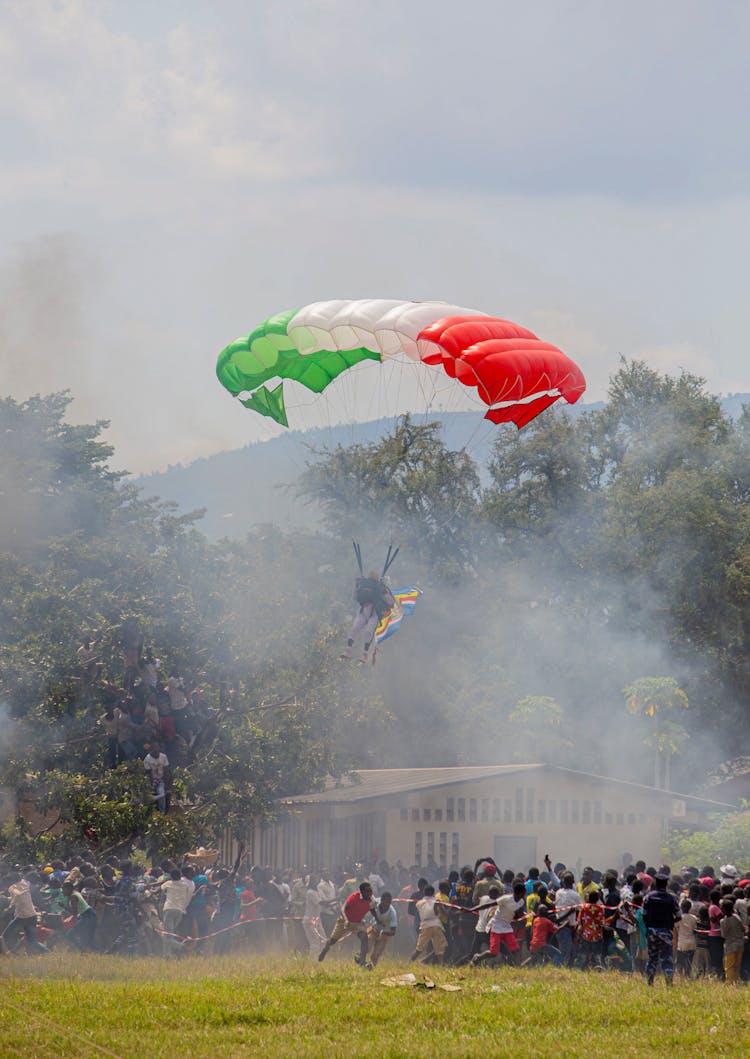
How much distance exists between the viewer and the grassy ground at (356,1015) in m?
14.1

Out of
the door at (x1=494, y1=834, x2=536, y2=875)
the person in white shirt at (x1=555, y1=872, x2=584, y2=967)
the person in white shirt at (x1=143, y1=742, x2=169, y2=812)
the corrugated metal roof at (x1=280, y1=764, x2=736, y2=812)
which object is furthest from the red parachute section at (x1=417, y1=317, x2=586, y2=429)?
the door at (x1=494, y1=834, x2=536, y2=875)

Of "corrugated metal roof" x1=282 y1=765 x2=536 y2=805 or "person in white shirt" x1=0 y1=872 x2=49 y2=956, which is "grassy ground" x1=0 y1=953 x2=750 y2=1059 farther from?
"corrugated metal roof" x1=282 y1=765 x2=536 y2=805

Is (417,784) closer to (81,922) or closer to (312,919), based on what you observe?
(312,919)

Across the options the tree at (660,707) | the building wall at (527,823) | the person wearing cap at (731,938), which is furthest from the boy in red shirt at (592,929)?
the tree at (660,707)

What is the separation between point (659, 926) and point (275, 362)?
14.9 metres

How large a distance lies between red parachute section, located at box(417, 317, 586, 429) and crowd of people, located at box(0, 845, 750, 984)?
8.71 metres

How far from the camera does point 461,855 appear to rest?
113 ft

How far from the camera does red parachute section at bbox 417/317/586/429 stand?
24281mm

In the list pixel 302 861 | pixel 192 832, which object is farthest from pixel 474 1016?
pixel 302 861

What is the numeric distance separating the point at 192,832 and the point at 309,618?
765cm

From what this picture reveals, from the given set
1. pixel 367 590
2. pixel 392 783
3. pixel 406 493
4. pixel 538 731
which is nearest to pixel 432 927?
pixel 367 590

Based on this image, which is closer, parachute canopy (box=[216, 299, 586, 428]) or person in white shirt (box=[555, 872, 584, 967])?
person in white shirt (box=[555, 872, 584, 967])

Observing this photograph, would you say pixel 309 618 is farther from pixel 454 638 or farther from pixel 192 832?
pixel 454 638

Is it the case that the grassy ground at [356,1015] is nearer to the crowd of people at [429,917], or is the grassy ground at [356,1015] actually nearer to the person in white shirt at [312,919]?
the crowd of people at [429,917]
